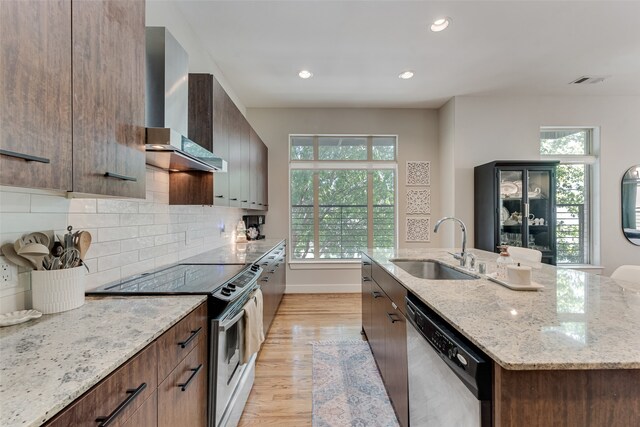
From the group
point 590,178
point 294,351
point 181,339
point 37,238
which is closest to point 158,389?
point 181,339

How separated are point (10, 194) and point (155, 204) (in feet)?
3.15

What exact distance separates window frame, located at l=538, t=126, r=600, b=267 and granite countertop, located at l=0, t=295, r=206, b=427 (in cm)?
519

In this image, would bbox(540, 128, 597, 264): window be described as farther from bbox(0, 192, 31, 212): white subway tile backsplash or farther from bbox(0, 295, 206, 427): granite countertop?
bbox(0, 192, 31, 212): white subway tile backsplash

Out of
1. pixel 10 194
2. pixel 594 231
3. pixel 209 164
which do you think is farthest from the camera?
pixel 594 231

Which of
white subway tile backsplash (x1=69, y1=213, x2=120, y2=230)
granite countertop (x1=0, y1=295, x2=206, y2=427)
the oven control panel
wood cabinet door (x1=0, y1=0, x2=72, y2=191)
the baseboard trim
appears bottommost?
the baseboard trim

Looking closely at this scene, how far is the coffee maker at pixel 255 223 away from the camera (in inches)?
167

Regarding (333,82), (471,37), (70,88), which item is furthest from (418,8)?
(70,88)

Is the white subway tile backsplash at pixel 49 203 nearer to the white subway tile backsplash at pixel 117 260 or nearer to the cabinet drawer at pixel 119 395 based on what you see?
the white subway tile backsplash at pixel 117 260

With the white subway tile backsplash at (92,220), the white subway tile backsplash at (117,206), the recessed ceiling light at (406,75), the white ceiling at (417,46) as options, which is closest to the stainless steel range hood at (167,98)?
the white subway tile backsplash at (117,206)

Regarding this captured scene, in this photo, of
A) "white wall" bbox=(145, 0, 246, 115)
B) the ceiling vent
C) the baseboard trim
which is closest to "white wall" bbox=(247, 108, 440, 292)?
the baseboard trim

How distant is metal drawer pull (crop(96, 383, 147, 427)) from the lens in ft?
2.34

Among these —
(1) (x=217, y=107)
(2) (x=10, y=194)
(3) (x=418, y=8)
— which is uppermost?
(3) (x=418, y=8)

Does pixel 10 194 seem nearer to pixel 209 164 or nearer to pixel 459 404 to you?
pixel 209 164

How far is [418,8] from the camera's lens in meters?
2.31
